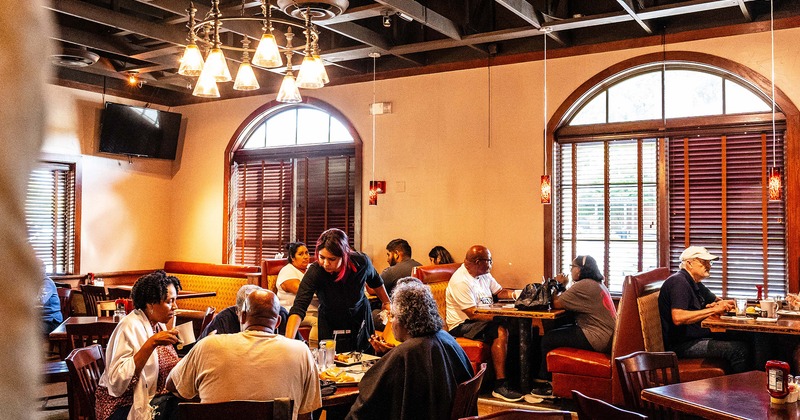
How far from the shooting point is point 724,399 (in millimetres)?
3203

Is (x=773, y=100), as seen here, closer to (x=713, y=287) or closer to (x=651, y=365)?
(x=713, y=287)

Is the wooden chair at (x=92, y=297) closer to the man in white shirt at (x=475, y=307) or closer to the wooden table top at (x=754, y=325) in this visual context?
the man in white shirt at (x=475, y=307)

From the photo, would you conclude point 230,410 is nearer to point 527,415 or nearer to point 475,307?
point 527,415

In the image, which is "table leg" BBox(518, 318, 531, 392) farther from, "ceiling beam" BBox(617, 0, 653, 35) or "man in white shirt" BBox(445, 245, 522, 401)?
"ceiling beam" BBox(617, 0, 653, 35)

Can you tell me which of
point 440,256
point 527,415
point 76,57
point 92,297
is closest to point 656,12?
point 440,256

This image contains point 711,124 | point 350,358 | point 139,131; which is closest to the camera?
point 350,358

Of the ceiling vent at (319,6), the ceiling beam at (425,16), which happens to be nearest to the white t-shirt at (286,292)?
the ceiling beam at (425,16)

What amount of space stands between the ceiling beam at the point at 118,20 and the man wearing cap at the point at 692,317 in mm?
5145

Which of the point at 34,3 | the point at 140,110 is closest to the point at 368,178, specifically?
the point at 140,110

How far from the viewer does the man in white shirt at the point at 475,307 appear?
6.28 meters

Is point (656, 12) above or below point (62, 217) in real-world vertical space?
above

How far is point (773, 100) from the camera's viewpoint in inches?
250

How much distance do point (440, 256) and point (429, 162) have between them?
1.10 m

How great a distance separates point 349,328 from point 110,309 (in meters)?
2.69
